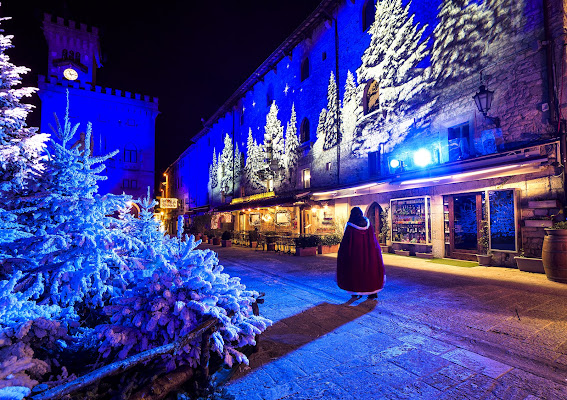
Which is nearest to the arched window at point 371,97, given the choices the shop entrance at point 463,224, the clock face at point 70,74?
the shop entrance at point 463,224

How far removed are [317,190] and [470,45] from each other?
8.99 m

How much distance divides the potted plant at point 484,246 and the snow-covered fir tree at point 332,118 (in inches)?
350

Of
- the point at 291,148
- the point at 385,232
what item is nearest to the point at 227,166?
the point at 291,148

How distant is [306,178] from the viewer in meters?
19.4

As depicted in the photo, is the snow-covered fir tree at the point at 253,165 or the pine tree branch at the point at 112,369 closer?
the pine tree branch at the point at 112,369

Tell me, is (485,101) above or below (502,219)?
above

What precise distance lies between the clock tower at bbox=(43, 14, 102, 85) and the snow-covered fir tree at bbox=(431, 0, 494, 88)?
31.1 metres

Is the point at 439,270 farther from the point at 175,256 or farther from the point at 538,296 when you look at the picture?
the point at 175,256

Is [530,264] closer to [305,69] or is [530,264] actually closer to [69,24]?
[305,69]

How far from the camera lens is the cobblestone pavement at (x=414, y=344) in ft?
9.15

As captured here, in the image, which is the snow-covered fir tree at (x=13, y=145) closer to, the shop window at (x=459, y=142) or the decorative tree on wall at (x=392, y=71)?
the shop window at (x=459, y=142)

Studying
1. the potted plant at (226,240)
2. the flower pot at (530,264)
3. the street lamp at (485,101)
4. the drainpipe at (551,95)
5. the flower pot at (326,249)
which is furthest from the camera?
the potted plant at (226,240)

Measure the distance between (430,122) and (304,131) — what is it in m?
9.69

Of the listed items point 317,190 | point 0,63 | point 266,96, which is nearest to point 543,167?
point 317,190
